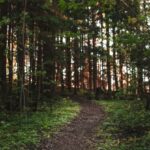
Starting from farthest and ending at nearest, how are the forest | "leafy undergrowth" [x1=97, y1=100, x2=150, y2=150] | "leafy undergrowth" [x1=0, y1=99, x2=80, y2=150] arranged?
"leafy undergrowth" [x1=97, y1=100, x2=150, y2=150], "leafy undergrowth" [x1=0, y1=99, x2=80, y2=150], the forest

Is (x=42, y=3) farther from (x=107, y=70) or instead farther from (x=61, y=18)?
(x=107, y=70)

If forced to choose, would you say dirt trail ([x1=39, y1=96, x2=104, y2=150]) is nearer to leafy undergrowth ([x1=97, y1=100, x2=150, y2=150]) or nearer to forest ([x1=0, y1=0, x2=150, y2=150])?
forest ([x1=0, y1=0, x2=150, y2=150])

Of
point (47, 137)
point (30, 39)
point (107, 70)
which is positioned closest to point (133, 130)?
point (47, 137)

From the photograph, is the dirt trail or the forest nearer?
the forest

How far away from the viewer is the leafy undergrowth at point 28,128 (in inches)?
484

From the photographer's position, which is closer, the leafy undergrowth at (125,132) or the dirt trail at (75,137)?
the dirt trail at (75,137)

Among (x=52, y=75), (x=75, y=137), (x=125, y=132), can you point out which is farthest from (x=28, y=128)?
(x=52, y=75)

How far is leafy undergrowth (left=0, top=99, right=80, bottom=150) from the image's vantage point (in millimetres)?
12289

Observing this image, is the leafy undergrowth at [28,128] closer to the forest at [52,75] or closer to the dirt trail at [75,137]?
the forest at [52,75]

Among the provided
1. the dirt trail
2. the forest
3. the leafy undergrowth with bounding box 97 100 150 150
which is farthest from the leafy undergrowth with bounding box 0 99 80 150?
the leafy undergrowth with bounding box 97 100 150 150

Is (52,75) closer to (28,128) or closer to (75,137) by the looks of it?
(28,128)

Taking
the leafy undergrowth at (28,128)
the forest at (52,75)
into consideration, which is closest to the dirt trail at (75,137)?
the forest at (52,75)

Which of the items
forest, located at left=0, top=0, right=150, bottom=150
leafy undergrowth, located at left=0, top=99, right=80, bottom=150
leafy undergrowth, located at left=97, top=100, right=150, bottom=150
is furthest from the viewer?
leafy undergrowth, located at left=97, top=100, right=150, bottom=150

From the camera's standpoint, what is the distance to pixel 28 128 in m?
15.1
